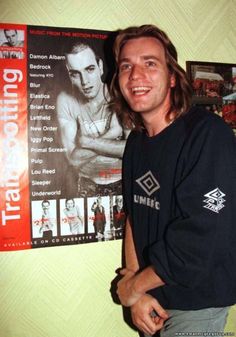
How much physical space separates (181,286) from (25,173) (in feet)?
2.10

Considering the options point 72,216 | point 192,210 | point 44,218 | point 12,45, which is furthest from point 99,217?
point 12,45

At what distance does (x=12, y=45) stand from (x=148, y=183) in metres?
0.66

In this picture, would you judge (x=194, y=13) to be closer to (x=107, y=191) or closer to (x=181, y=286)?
(x=107, y=191)

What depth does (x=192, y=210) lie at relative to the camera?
89 centimetres

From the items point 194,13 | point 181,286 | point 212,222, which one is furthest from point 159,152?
point 194,13

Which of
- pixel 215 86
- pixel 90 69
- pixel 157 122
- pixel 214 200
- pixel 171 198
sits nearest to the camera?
pixel 214 200

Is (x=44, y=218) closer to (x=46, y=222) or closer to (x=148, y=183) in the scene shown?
(x=46, y=222)

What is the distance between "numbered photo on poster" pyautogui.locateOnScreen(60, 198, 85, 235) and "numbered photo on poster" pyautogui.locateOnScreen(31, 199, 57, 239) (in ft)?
0.10

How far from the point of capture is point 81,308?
1258 mm

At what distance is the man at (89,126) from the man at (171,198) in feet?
0.19

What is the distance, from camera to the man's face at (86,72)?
1193 millimetres

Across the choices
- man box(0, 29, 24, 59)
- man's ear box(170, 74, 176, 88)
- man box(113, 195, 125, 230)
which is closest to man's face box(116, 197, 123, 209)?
man box(113, 195, 125, 230)

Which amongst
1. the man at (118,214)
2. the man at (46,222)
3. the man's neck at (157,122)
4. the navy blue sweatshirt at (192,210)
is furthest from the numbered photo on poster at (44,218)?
the man's neck at (157,122)

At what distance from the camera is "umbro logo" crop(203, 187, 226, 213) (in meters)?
0.87
